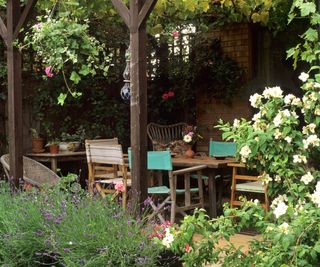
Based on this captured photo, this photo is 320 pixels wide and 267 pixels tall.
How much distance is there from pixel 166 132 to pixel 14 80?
359 centimetres

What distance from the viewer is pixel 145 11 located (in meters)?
3.27

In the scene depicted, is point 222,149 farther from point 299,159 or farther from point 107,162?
point 299,159

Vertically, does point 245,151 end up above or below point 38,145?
above

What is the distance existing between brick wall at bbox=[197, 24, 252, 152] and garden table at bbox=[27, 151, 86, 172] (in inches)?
67.6

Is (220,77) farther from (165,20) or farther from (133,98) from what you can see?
(133,98)

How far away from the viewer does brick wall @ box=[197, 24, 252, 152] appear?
726 centimetres

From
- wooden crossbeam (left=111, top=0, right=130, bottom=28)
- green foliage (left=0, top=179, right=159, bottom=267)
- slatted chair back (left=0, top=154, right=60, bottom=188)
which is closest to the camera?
green foliage (left=0, top=179, right=159, bottom=267)

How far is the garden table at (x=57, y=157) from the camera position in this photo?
261 inches

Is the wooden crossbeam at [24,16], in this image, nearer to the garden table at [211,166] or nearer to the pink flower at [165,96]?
the garden table at [211,166]

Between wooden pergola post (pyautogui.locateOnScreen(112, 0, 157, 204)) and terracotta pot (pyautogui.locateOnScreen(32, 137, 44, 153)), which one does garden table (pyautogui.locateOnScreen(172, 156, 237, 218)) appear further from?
terracotta pot (pyautogui.locateOnScreen(32, 137, 44, 153))

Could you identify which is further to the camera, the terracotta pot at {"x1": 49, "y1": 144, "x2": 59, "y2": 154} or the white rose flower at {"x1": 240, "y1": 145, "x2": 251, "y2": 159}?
the terracotta pot at {"x1": 49, "y1": 144, "x2": 59, "y2": 154}

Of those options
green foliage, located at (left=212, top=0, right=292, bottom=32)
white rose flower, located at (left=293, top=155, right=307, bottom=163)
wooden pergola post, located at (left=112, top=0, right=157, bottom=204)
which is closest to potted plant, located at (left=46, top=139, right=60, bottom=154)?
green foliage, located at (left=212, top=0, right=292, bottom=32)

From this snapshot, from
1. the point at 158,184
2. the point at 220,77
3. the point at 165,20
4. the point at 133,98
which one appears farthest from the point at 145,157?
the point at 220,77

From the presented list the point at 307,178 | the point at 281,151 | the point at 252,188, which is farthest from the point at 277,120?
the point at 252,188
